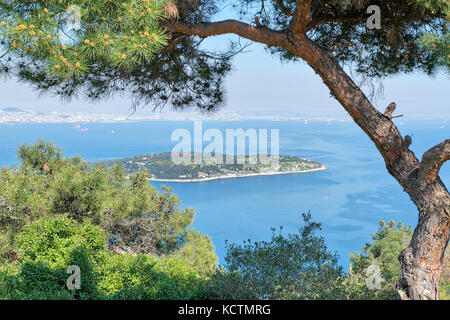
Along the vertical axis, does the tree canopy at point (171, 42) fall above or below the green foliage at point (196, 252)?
above

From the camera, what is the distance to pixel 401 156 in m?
2.05

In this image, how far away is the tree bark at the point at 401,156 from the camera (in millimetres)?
1772

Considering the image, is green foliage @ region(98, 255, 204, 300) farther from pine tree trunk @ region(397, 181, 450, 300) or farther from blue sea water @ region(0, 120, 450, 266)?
blue sea water @ region(0, 120, 450, 266)

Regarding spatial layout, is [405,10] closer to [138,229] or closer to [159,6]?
[159,6]

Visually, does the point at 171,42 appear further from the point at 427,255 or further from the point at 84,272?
the point at 427,255

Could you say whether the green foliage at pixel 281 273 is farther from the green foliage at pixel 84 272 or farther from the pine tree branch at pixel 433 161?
the pine tree branch at pixel 433 161

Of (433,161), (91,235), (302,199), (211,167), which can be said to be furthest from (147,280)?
(302,199)

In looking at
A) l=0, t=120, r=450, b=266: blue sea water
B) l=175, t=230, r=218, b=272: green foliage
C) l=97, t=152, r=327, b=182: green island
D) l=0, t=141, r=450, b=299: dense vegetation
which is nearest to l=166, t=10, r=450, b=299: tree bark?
l=0, t=141, r=450, b=299: dense vegetation

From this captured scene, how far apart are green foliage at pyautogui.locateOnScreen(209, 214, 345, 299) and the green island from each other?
1531cm

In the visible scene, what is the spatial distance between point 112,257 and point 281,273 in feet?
4.45

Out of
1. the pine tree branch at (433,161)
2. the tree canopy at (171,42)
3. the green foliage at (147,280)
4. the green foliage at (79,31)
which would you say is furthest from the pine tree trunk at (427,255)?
the green foliage at (79,31)

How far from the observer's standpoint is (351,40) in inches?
115

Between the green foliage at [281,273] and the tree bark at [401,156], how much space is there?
0.44 metres

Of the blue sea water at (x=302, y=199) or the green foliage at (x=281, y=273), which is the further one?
the blue sea water at (x=302, y=199)
